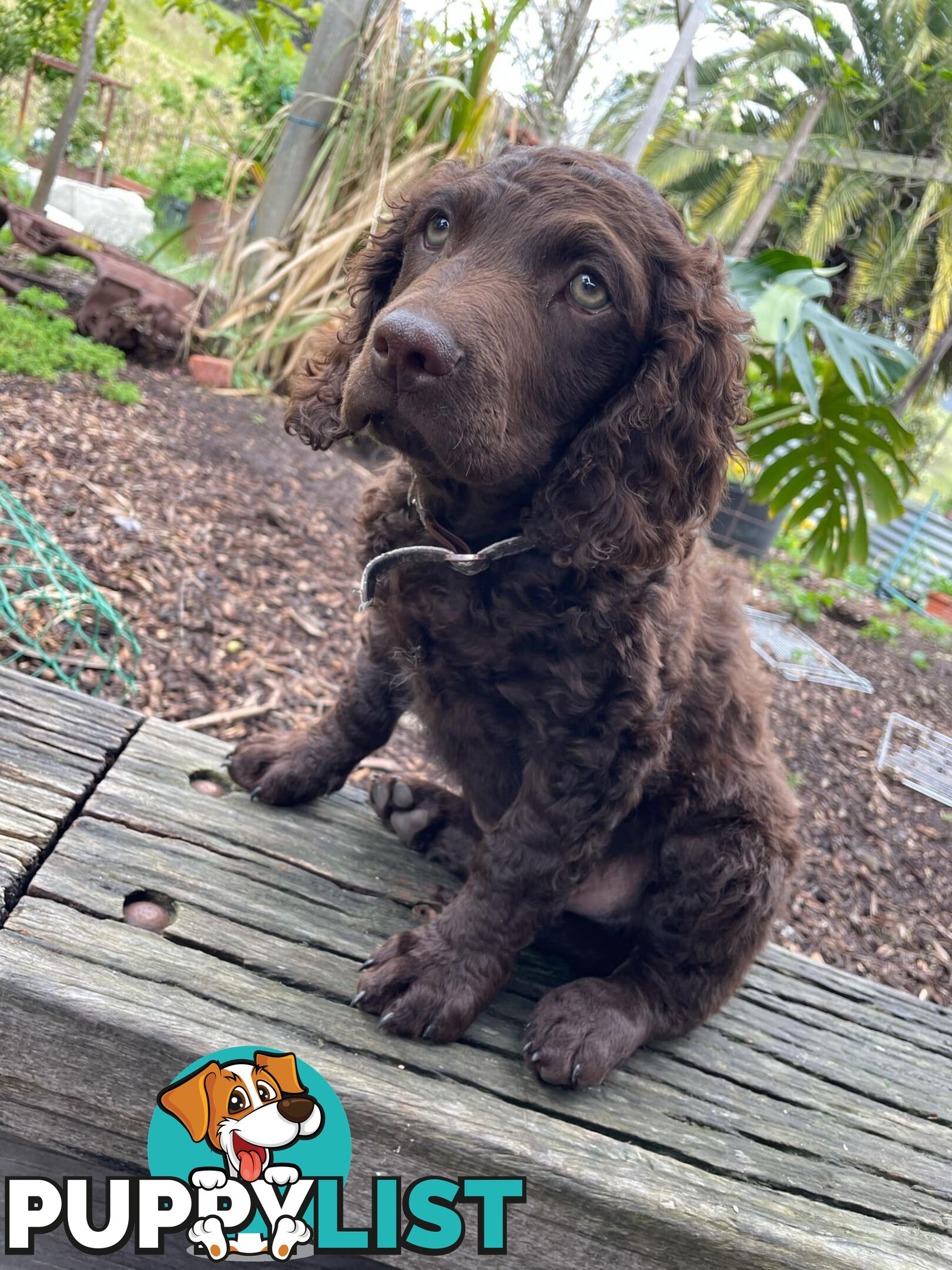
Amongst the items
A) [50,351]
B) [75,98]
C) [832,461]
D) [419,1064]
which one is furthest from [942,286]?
[419,1064]

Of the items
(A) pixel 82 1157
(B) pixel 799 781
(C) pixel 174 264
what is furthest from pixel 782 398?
(C) pixel 174 264

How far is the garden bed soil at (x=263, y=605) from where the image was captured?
3.15 m

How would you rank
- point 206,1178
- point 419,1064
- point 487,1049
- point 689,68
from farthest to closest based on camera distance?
point 689,68 < point 487,1049 < point 419,1064 < point 206,1178

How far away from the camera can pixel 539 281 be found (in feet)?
4.83

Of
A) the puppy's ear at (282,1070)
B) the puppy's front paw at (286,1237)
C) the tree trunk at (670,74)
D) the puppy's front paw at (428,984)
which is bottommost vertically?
the puppy's front paw at (286,1237)

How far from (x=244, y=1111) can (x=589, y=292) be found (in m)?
1.41

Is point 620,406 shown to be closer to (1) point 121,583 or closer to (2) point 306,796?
(2) point 306,796

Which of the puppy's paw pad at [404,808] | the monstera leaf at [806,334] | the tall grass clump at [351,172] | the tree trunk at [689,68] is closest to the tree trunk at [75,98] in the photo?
the tall grass clump at [351,172]

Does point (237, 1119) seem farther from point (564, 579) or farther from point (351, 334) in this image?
point (351, 334)

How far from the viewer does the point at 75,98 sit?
21.2 feet

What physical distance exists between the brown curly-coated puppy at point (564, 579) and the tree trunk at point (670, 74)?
2.42 meters

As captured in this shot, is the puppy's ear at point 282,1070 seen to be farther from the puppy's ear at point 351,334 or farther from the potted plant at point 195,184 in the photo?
the potted plant at point 195,184

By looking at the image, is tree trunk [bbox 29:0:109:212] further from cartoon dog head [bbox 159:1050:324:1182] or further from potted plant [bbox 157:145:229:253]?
cartoon dog head [bbox 159:1050:324:1182]

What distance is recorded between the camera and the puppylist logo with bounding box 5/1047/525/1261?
4.22 feet
